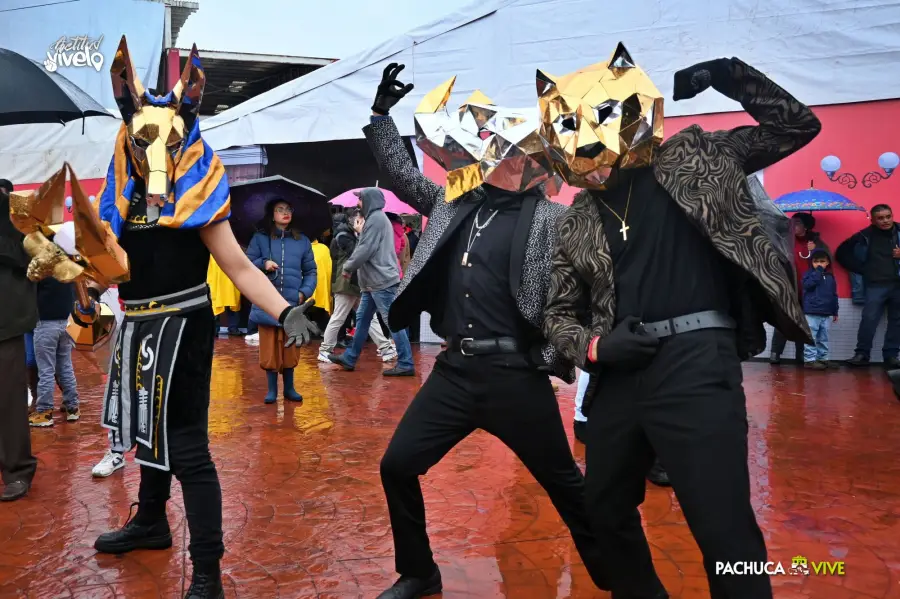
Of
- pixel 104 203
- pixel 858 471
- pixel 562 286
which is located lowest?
pixel 858 471

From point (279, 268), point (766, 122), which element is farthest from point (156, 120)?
point (279, 268)

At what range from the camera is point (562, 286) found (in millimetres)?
3086

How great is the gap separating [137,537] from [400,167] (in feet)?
7.34

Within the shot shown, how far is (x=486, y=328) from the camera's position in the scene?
137 inches

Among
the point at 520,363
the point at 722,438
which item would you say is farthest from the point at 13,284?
the point at 722,438

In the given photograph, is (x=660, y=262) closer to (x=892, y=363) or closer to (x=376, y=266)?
(x=376, y=266)

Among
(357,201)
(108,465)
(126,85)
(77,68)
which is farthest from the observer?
(77,68)

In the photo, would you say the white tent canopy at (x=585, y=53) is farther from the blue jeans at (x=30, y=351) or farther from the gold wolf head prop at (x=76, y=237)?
the gold wolf head prop at (x=76, y=237)

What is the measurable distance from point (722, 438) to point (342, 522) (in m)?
2.64

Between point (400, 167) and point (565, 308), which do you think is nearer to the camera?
point (565, 308)

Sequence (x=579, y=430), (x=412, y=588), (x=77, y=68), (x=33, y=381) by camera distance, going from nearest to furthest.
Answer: (x=412, y=588) → (x=579, y=430) → (x=33, y=381) → (x=77, y=68)

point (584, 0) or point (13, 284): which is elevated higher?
point (584, 0)

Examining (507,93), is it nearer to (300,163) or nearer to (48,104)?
(300,163)

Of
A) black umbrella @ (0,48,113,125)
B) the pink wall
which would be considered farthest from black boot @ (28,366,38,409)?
the pink wall
